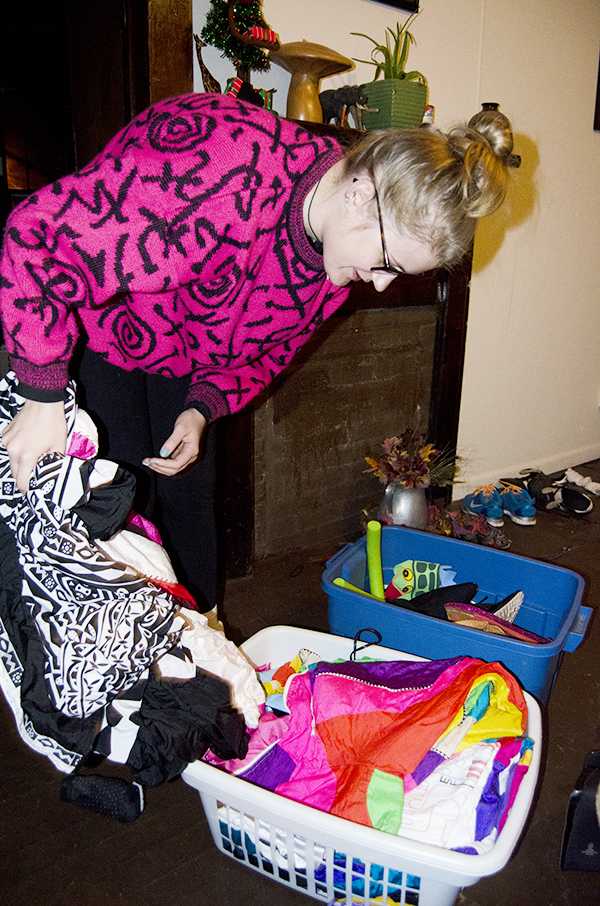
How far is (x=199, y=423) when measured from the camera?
1098mm

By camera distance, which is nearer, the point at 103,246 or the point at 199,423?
the point at 103,246

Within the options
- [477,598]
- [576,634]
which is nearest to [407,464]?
[477,598]

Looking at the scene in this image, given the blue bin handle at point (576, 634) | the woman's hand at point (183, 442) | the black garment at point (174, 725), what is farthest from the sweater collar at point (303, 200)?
the blue bin handle at point (576, 634)

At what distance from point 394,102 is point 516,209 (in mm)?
950

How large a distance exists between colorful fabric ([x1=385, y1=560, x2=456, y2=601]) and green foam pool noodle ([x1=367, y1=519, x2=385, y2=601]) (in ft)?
0.31

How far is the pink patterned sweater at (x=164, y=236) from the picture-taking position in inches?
30.1

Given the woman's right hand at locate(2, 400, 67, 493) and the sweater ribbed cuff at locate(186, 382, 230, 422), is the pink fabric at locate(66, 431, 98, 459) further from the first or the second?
the sweater ribbed cuff at locate(186, 382, 230, 422)

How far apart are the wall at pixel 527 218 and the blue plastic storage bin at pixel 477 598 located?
991 millimetres

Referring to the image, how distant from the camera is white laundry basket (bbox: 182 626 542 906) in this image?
83cm

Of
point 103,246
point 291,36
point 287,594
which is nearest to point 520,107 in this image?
point 291,36

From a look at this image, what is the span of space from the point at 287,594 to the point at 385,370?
807 mm

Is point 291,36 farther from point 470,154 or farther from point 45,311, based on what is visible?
point 45,311

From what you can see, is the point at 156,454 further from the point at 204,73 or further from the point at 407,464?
the point at 407,464

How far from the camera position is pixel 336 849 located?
0.89m
